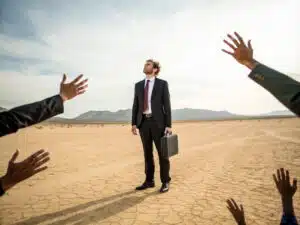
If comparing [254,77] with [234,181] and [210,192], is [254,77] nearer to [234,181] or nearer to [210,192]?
[210,192]

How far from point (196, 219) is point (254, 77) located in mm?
2503

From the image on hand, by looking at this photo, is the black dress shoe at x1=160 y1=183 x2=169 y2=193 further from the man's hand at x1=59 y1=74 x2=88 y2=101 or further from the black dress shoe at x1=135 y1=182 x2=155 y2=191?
the man's hand at x1=59 y1=74 x2=88 y2=101

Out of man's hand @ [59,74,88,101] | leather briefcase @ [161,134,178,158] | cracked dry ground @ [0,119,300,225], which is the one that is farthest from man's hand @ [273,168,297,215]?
leather briefcase @ [161,134,178,158]

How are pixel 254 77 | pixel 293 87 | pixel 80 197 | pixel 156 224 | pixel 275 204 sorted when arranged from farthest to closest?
pixel 80 197 → pixel 275 204 → pixel 156 224 → pixel 254 77 → pixel 293 87

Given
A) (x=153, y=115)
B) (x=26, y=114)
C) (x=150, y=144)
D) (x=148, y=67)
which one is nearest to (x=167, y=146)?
(x=150, y=144)

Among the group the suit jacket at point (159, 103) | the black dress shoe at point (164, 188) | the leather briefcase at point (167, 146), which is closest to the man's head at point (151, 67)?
the suit jacket at point (159, 103)

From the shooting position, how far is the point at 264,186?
455 cm

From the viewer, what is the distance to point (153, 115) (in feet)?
13.9

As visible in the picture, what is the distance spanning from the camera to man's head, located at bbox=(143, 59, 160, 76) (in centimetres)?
426

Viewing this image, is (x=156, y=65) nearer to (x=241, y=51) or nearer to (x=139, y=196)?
(x=139, y=196)

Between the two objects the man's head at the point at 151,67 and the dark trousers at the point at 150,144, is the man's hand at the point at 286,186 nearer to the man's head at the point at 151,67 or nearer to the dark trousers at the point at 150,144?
the dark trousers at the point at 150,144

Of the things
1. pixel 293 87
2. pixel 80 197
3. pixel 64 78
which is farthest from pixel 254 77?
pixel 80 197

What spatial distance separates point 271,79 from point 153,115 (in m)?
3.24

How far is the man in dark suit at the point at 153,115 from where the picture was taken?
4211mm
